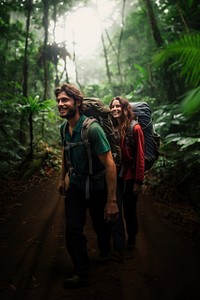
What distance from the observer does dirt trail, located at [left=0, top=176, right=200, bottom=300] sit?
268cm

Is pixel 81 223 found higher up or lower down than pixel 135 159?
lower down

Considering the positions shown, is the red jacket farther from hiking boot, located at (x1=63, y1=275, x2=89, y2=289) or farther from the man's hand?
hiking boot, located at (x1=63, y1=275, x2=89, y2=289)

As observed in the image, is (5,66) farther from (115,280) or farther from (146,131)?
(115,280)

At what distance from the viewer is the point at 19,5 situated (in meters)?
10.2

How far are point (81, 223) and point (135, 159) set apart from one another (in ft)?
3.64

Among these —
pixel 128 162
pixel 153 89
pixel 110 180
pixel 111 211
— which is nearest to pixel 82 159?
pixel 110 180

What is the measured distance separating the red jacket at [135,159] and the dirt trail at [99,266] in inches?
42.8

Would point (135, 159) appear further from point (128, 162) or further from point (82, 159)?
point (82, 159)

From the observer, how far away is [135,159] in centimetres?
344

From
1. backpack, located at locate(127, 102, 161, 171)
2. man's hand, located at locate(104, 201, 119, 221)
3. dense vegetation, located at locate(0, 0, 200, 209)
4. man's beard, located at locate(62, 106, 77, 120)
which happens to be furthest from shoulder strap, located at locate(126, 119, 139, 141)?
man's hand, located at locate(104, 201, 119, 221)

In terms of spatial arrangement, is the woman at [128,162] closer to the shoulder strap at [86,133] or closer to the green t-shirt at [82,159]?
the green t-shirt at [82,159]

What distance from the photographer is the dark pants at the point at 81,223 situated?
2.81 metres

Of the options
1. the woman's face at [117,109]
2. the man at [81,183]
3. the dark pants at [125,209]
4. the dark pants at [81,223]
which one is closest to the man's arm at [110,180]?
the man at [81,183]

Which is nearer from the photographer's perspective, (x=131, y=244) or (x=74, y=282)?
(x=74, y=282)
